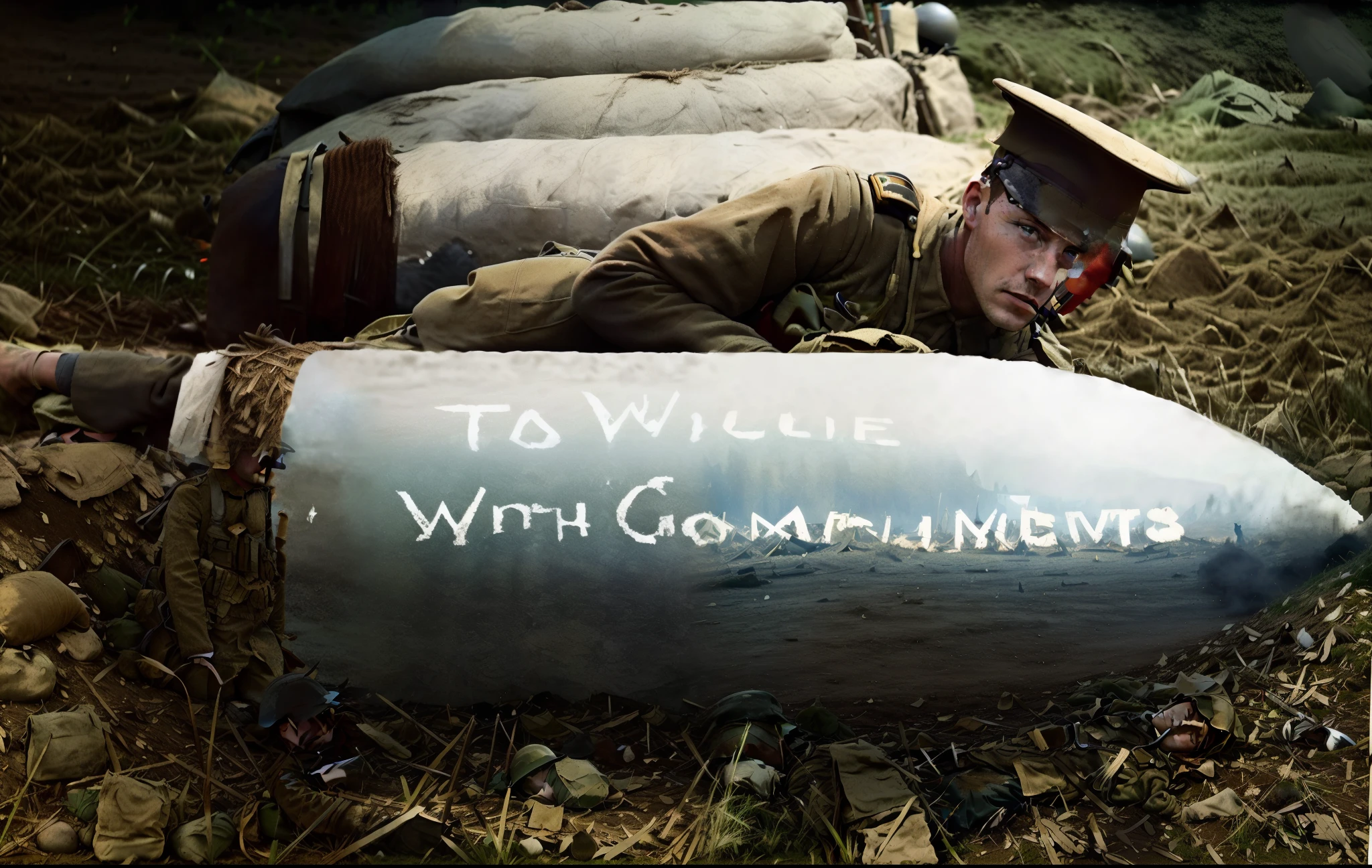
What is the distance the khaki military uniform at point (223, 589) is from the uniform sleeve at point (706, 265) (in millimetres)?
731

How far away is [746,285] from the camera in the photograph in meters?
2.29

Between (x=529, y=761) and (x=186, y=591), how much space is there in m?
0.75

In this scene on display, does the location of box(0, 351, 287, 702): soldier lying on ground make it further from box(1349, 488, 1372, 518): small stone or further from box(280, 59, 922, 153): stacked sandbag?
box(1349, 488, 1372, 518): small stone

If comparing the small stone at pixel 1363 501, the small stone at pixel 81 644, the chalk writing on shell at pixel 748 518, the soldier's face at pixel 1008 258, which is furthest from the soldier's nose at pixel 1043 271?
the small stone at pixel 81 644

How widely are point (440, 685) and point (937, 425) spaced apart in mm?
957

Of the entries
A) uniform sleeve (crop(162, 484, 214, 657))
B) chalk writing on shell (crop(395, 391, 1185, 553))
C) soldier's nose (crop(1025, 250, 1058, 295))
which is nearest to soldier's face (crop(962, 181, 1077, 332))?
soldier's nose (crop(1025, 250, 1058, 295))

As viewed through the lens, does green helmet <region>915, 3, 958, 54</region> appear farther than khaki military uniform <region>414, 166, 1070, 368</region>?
Yes

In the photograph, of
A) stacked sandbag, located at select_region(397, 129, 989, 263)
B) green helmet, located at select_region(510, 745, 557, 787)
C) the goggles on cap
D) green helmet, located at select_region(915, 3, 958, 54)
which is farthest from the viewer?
green helmet, located at select_region(915, 3, 958, 54)

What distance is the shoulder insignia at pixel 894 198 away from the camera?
2365 mm

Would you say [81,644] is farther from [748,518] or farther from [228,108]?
[228,108]

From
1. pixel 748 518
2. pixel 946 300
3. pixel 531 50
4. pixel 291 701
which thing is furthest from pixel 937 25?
pixel 291 701

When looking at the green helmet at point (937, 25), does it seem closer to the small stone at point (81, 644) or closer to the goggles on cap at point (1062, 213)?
the goggles on cap at point (1062, 213)

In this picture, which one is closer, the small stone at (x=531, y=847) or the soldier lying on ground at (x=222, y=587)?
the small stone at (x=531, y=847)

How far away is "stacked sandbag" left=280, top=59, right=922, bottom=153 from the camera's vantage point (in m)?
3.60
